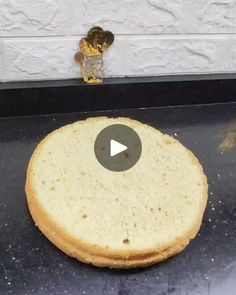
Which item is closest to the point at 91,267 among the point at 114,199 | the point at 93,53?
the point at 114,199

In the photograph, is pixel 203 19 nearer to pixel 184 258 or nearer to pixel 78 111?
pixel 78 111

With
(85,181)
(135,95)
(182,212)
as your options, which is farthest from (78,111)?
(182,212)

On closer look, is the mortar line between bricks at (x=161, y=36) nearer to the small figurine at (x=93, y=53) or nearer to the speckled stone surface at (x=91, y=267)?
the small figurine at (x=93, y=53)

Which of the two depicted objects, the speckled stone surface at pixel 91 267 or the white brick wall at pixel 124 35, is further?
the white brick wall at pixel 124 35
